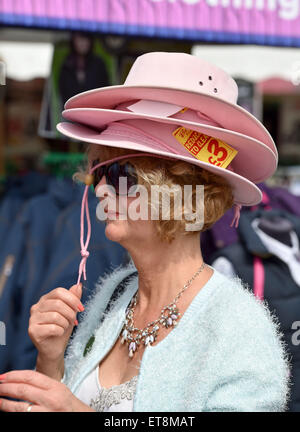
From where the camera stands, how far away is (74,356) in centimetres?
117

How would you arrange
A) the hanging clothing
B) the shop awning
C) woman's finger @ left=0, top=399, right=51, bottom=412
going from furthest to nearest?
the shop awning < the hanging clothing < woman's finger @ left=0, top=399, right=51, bottom=412

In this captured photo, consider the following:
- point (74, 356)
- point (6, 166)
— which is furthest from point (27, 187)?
point (74, 356)

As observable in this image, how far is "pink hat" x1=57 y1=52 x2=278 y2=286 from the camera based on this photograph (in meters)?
0.89

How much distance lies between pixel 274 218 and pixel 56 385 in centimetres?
120

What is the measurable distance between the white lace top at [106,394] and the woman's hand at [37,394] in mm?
116

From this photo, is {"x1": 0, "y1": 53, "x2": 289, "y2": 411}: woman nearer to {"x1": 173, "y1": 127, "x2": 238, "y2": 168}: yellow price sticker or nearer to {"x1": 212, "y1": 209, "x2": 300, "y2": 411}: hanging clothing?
{"x1": 173, "y1": 127, "x2": 238, "y2": 168}: yellow price sticker

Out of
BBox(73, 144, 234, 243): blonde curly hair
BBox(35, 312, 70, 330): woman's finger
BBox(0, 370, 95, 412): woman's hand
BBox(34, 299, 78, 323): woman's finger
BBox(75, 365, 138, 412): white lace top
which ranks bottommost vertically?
BBox(75, 365, 138, 412): white lace top

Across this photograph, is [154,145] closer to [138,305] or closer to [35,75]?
[138,305]

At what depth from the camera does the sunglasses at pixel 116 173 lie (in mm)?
946

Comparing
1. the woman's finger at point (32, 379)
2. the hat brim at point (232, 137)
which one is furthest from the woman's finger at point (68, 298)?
A: the hat brim at point (232, 137)

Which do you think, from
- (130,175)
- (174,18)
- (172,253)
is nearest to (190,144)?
(130,175)

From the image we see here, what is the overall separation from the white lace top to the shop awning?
1.56m

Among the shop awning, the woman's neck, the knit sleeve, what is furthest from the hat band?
the shop awning

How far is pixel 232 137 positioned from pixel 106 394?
1.96 feet
